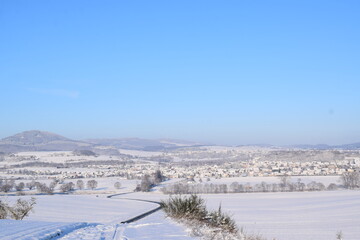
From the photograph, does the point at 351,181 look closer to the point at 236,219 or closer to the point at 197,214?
the point at 236,219

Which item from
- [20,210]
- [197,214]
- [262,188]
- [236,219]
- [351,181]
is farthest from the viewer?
[262,188]

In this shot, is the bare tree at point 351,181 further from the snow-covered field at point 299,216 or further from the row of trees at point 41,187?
the row of trees at point 41,187

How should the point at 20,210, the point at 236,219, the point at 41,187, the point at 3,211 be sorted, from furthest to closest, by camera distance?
1. the point at 41,187
2. the point at 236,219
3. the point at 20,210
4. the point at 3,211

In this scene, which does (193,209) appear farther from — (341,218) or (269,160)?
(269,160)

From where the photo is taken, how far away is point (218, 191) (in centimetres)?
8981

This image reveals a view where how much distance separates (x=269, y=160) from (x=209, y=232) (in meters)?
180

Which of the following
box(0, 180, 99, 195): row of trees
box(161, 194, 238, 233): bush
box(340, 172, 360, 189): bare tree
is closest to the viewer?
box(161, 194, 238, 233): bush

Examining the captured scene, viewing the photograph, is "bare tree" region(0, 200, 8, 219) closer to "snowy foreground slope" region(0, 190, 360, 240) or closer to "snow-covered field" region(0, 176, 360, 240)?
"snow-covered field" region(0, 176, 360, 240)

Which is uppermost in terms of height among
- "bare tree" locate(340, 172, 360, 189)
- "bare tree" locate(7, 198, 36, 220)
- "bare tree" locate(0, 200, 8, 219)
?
"bare tree" locate(0, 200, 8, 219)

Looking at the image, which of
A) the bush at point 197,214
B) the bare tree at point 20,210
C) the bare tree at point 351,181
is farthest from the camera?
the bare tree at point 351,181

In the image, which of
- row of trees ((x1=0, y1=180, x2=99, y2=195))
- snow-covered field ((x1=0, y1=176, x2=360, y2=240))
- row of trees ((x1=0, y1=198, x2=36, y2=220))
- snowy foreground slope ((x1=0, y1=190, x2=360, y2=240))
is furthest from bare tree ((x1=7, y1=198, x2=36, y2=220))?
row of trees ((x1=0, y1=180, x2=99, y2=195))

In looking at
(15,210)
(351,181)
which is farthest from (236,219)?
(351,181)

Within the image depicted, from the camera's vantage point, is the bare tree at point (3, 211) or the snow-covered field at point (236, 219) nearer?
the snow-covered field at point (236, 219)

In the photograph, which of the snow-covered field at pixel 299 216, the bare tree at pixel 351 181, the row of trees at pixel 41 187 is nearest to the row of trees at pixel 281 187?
the bare tree at pixel 351 181
